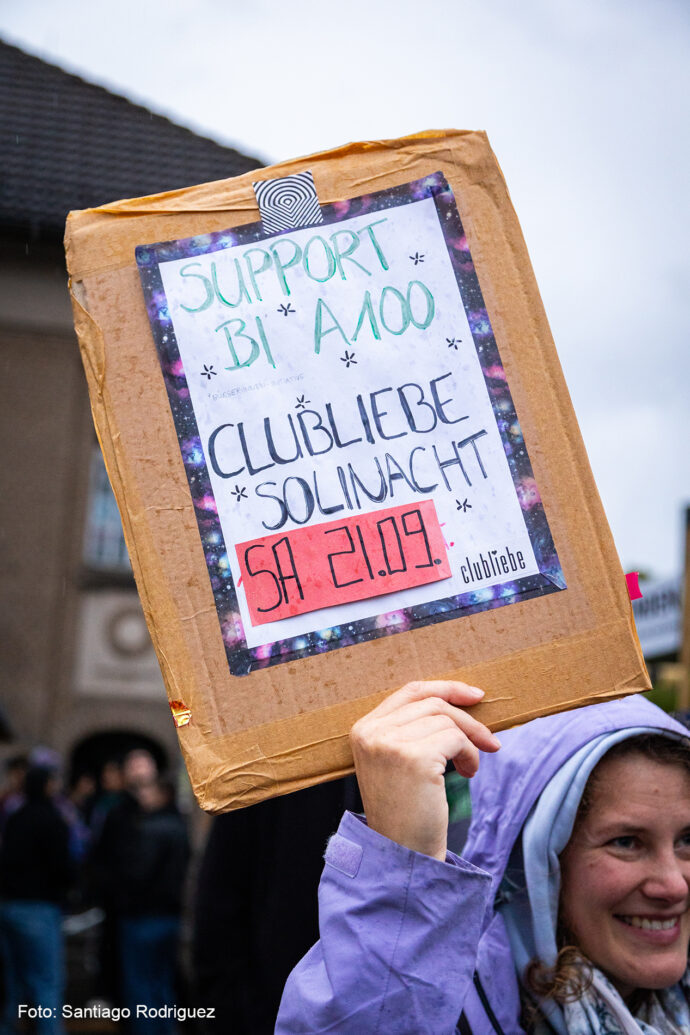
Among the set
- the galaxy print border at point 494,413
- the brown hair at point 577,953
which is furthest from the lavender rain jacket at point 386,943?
the brown hair at point 577,953

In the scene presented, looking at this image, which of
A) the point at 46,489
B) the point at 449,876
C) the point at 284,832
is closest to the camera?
the point at 449,876

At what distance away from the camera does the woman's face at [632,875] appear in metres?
1.73

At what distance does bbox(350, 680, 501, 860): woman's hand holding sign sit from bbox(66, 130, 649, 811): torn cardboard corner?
0.05 metres

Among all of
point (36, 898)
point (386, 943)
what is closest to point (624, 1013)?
point (386, 943)

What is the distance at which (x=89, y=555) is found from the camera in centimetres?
1472

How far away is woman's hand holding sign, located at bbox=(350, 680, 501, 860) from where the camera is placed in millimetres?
1314

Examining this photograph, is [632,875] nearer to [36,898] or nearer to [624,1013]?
[624,1013]

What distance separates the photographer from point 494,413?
149cm

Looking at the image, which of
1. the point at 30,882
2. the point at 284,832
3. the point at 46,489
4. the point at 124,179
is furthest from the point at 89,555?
the point at 284,832

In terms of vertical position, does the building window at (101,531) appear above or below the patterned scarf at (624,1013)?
above

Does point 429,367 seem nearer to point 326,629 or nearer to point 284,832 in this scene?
point 326,629

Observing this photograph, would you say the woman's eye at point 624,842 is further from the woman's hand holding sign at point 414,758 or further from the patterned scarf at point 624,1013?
the woman's hand holding sign at point 414,758

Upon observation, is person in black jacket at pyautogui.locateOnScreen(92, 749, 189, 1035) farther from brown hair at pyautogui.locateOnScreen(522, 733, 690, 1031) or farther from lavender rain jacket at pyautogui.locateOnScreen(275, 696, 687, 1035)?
lavender rain jacket at pyautogui.locateOnScreen(275, 696, 687, 1035)

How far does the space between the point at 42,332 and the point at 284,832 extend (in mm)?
13120
